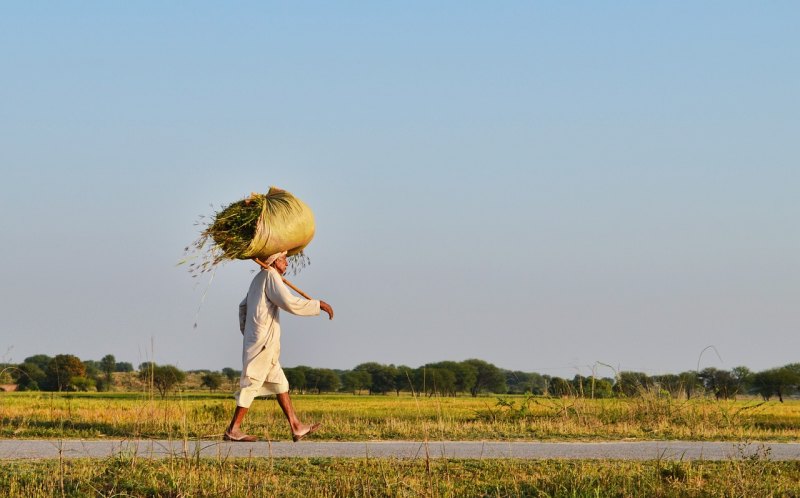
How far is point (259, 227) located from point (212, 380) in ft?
159

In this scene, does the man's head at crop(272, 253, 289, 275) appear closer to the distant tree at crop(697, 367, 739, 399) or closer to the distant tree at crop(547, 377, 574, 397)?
the distant tree at crop(547, 377, 574, 397)

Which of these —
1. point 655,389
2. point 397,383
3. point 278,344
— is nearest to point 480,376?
point 397,383

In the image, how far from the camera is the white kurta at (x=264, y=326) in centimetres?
1094

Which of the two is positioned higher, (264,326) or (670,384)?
(264,326)

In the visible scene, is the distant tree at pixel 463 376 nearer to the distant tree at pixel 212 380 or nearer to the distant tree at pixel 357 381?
the distant tree at pixel 357 381

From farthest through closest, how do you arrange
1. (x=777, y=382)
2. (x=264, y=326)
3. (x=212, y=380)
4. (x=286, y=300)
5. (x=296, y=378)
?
(x=296, y=378) → (x=777, y=382) → (x=212, y=380) → (x=264, y=326) → (x=286, y=300)

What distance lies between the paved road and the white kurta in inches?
29.9

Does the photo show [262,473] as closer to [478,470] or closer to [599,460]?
[478,470]

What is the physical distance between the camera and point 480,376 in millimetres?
64375

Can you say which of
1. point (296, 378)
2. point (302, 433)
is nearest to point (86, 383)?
point (296, 378)

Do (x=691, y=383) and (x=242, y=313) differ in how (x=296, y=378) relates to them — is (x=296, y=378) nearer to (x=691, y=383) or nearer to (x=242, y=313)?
(x=691, y=383)

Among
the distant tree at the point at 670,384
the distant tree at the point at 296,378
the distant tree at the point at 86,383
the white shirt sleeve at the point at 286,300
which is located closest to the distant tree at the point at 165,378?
the white shirt sleeve at the point at 286,300

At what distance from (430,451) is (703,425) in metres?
6.25

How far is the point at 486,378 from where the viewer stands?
65000mm
